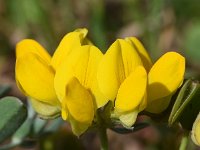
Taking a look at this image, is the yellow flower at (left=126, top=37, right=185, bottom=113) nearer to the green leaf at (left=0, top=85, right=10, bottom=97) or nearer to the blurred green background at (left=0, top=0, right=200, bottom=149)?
the green leaf at (left=0, top=85, right=10, bottom=97)

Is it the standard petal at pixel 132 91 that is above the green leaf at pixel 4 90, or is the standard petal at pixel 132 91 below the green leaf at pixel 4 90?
above

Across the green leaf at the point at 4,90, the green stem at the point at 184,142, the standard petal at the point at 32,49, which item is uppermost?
the standard petal at the point at 32,49

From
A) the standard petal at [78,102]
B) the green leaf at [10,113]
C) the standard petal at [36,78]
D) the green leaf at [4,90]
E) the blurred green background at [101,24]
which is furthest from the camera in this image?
the blurred green background at [101,24]

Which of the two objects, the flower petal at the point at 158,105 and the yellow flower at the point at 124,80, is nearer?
the yellow flower at the point at 124,80

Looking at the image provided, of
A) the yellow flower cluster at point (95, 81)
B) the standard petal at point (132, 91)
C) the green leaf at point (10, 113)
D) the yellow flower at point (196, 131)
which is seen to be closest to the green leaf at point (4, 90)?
the green leaf at point (10, 113)

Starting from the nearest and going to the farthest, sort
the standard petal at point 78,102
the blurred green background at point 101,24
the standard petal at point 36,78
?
the standard petal at point 78,102 < the standard petal at point 36,78 < the blurred green background at point 101,24

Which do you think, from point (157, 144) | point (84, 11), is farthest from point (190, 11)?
point (157, 144)

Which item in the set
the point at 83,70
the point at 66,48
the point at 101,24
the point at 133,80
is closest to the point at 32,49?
the point at 66,48

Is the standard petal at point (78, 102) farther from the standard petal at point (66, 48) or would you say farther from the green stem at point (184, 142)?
the green stem at point (184, 142)
